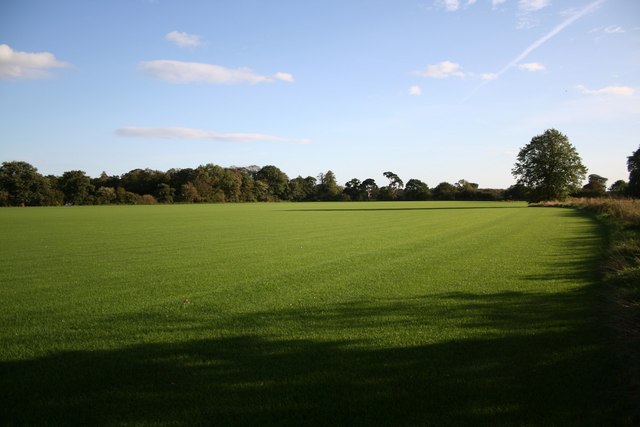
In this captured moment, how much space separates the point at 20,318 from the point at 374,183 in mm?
152744

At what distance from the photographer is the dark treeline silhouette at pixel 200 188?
9438 centimetres

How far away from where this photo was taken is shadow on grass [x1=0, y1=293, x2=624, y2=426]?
478 cm

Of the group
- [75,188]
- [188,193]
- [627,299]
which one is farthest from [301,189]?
[627,299]

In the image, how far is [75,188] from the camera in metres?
100

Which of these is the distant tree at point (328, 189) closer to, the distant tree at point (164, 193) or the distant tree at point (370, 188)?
the distant tree at point (370, 188)

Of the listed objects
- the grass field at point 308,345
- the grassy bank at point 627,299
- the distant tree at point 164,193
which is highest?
the distant tree at point 164,193

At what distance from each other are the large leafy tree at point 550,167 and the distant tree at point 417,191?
61483 mm

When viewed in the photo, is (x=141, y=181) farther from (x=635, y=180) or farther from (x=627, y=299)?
(x=627, y=299)

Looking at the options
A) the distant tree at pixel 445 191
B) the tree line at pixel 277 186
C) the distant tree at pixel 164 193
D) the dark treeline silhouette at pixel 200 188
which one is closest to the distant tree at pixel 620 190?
the tree line at pixel 277 186

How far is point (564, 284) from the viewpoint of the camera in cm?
1145

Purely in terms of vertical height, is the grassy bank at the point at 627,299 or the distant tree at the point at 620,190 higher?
the distant tree at the point at 620,190

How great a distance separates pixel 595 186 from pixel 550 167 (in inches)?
1846

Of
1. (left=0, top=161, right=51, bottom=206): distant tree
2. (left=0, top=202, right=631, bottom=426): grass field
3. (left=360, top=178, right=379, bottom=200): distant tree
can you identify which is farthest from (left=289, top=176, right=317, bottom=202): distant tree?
(left=0, top=202, right=631, bottom=426): grass field

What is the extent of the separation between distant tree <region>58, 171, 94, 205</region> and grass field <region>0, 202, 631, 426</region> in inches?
3827
